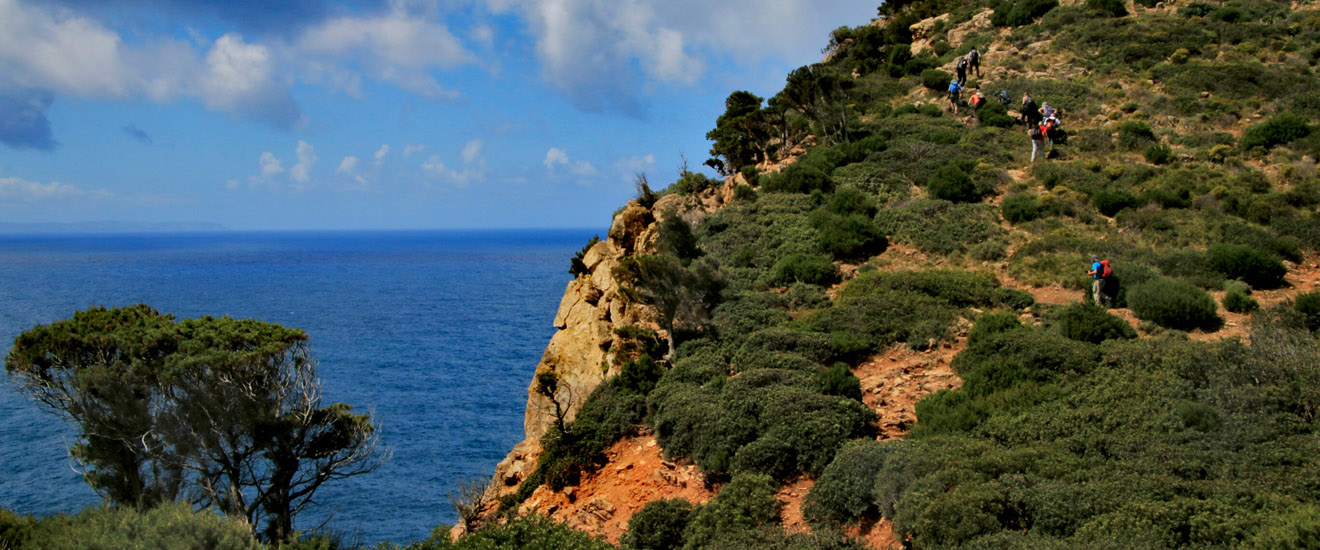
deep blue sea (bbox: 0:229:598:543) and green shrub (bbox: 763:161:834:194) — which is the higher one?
green shrub (bbox: 763:161:834:194)

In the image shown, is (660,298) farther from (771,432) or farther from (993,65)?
(993,65)

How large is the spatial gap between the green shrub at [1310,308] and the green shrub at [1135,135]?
15.9 m

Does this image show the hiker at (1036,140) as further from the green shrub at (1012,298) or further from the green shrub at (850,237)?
the green shrub at (1012,298)

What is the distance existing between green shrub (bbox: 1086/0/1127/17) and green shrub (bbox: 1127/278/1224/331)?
107ft

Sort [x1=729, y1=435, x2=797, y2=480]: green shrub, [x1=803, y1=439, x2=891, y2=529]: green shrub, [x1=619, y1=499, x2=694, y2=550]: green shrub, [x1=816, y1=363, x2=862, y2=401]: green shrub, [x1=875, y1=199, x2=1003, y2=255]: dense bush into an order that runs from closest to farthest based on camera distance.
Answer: [x1=803, y1=439, x2=891, y2=529]: green shrub
[x1=619, y1=499, x2=694, y2=550]: green shrub
[x1=729, y1=435, x2=797, y2=480]: green shrub
[x1=816, y1=363, x2=862, y2=401]: green shrub
[x1=875, y1=199, x2=1003, y2=255]: dense bush

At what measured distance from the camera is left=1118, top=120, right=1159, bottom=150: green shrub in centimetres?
2917

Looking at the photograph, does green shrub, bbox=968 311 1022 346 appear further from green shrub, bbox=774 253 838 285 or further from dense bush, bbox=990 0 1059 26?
dense bush, bbox=990 0 1059 26

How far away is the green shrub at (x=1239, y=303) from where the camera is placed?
1678cm

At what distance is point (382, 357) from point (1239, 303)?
146ft

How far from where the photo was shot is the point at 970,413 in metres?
12.9

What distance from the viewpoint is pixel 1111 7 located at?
42.1 metres

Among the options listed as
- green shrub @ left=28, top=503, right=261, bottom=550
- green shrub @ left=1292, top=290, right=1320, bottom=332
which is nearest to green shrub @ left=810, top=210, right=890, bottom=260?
green shrub @ left=1292, top=290, right=1320, bottom=332

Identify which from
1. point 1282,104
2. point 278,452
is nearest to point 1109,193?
point 1282,104

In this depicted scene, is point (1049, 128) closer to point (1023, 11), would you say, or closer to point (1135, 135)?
point (1135, 135)
